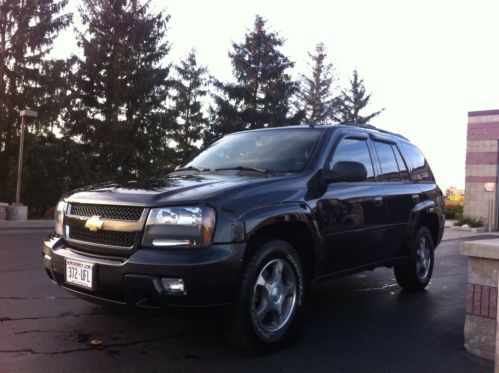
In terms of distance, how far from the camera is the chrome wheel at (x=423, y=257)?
20.1ft

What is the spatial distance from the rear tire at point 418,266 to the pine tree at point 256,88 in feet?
79.5

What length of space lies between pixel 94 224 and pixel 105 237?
0.14 metres

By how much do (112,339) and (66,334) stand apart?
1.34 ft

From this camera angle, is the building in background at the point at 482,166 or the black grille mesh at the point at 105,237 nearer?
the black grille mesh at the point at 105,237

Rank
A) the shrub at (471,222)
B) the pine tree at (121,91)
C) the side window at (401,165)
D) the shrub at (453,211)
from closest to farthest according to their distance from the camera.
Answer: the side window at (401,165), the shrub at (471,222), the shrub at (453,211), the pine tree at (121,91)

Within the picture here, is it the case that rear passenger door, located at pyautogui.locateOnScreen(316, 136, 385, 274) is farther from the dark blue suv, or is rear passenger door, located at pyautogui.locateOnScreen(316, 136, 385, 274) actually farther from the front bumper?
the front bumper

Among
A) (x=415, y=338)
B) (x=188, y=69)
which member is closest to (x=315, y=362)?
(x=415, y=338)

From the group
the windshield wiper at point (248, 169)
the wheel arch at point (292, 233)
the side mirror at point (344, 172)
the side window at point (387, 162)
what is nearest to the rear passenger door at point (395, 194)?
the side window at point (387, 162)

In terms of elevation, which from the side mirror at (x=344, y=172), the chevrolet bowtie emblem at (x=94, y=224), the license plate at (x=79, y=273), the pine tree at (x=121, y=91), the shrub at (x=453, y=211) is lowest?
the shrub at (x=453, y=211)

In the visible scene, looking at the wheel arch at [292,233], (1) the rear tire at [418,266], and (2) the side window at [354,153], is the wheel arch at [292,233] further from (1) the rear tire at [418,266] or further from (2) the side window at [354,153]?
(1) the rear tire at [418,266]

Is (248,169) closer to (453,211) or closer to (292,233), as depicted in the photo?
(292,233)

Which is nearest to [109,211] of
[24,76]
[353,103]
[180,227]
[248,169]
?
[180,227]

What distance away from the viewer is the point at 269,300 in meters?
3.79

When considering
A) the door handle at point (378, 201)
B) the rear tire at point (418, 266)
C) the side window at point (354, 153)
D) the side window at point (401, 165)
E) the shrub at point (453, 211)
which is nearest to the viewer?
the side window at point (354, 153)
